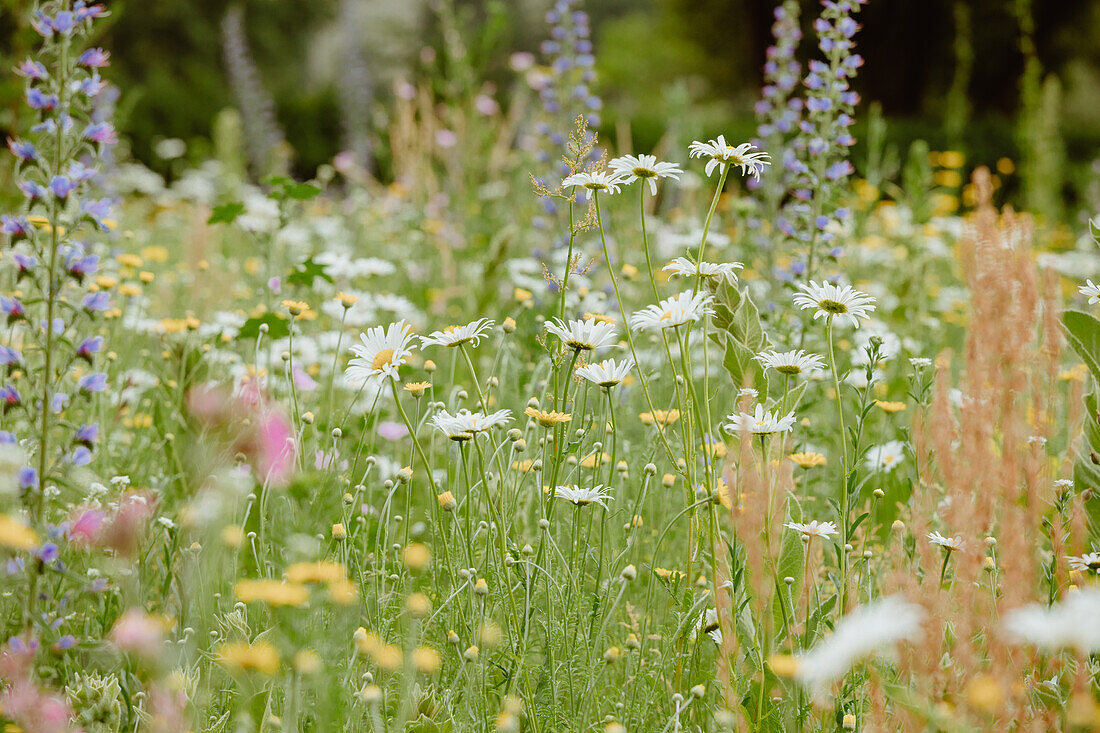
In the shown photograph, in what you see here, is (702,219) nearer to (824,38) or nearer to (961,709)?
(824,38)

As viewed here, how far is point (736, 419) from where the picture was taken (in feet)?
4.77

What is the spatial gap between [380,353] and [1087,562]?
1307mm

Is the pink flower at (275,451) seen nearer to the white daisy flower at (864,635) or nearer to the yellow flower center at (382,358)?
the yellow flower center at (382,358)

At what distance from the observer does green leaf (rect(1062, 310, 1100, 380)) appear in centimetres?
171

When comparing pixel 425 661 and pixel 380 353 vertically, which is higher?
pixel 380 353

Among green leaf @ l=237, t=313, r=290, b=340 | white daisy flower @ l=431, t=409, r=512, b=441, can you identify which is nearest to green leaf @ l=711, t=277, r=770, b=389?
white daisy flower @ l=431, t=409, r=512, b=441

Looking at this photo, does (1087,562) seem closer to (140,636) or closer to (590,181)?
(590,181)

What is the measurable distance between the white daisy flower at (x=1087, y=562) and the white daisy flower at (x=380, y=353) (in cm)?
123

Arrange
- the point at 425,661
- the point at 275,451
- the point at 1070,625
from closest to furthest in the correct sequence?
the point at 1070,625 → the point at 425,661 → the point at 275,451

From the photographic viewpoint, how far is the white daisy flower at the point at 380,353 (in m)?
1.54

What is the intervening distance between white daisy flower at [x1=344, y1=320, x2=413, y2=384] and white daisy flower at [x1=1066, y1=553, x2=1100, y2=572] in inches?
48.3

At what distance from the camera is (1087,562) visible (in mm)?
1401

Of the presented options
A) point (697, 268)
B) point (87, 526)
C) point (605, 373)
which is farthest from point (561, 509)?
point (87, 526)

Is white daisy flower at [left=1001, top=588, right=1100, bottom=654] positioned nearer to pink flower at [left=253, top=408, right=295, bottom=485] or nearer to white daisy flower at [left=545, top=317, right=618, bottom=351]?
white daisy flower at [left=545, top=317, right=618, bottom=351]
